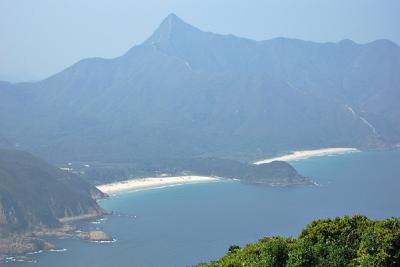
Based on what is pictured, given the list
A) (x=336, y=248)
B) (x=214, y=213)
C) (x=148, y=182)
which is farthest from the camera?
(x=148, y=182)

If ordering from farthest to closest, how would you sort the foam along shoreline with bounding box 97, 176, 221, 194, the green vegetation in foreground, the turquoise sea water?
the foam along shoreline with bounding box 97, 176, 221, 194 → the turquoise sea water → the green vegetation in foreground

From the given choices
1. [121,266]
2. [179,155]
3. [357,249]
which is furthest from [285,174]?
[357,249]

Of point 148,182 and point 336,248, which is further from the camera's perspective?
point 148,182

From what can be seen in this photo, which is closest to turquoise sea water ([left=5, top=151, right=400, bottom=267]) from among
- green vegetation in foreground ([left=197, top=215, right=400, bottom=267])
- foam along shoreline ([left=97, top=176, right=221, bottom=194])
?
foam along shoreline ([left=97, top=176, right=221, bottom=194])

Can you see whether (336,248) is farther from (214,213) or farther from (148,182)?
(148,182)

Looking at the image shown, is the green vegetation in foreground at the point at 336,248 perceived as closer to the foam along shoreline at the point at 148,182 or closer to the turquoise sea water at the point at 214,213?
the turquoise sea water at the point at 214,213

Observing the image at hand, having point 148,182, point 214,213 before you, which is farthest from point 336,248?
point 148,182

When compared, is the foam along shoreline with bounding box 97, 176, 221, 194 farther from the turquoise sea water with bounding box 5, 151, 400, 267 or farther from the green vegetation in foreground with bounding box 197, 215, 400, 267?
the green vegetation in foreground with bounding box 197, 215, 400, 267
